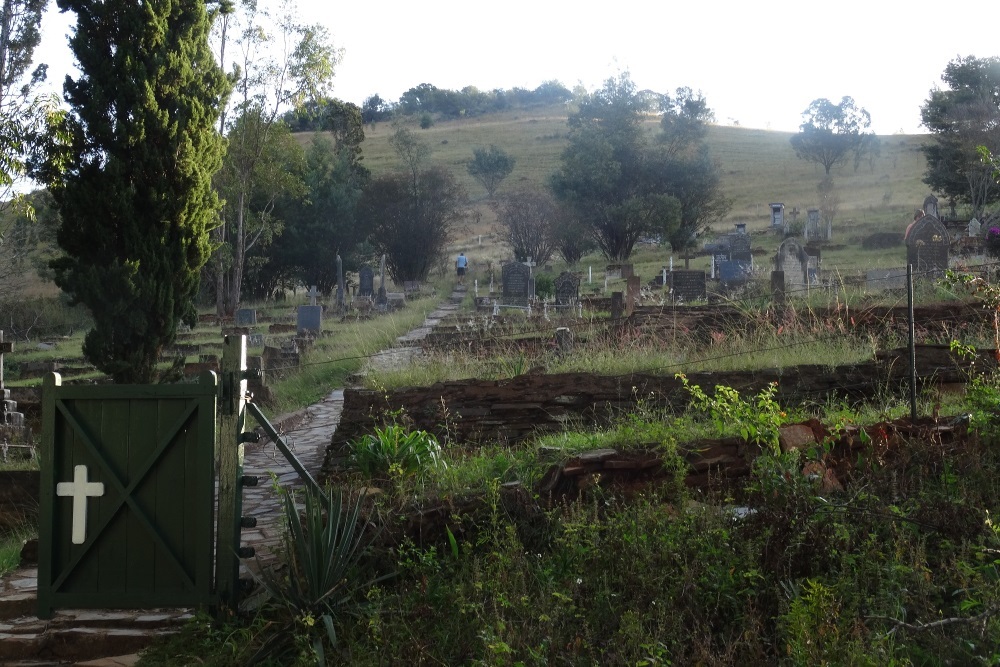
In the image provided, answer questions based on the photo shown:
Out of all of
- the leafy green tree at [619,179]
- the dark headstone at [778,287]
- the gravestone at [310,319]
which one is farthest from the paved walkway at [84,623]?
the leafy green tree at [619,179]

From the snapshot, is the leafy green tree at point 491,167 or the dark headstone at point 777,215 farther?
the leafy green tree at point 491,167

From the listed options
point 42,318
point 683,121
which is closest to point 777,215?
point 683,121

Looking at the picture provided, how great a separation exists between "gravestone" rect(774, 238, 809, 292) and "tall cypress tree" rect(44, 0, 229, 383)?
10175mm

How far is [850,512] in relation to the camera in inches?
199

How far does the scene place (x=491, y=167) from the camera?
66.9 meters

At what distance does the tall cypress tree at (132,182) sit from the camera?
1341 cm

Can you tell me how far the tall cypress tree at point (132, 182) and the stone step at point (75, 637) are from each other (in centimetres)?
775

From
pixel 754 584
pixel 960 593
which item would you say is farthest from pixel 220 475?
pixel 960 593

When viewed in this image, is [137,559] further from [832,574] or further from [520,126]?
[520,126]

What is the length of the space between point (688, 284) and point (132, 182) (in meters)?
11.2

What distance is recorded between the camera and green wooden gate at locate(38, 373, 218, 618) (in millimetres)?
5602

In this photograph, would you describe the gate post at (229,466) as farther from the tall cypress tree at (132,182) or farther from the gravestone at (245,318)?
the gravestone at (245,318)

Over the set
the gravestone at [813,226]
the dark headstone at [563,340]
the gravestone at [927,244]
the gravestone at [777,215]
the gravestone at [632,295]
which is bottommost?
the dark headstone at [563,340]

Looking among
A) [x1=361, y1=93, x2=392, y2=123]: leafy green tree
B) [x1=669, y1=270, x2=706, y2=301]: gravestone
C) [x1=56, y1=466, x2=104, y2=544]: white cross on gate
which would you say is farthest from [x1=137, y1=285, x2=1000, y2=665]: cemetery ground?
[x1=361, y1=93, x2=392, y2=123]: leafy green tree
